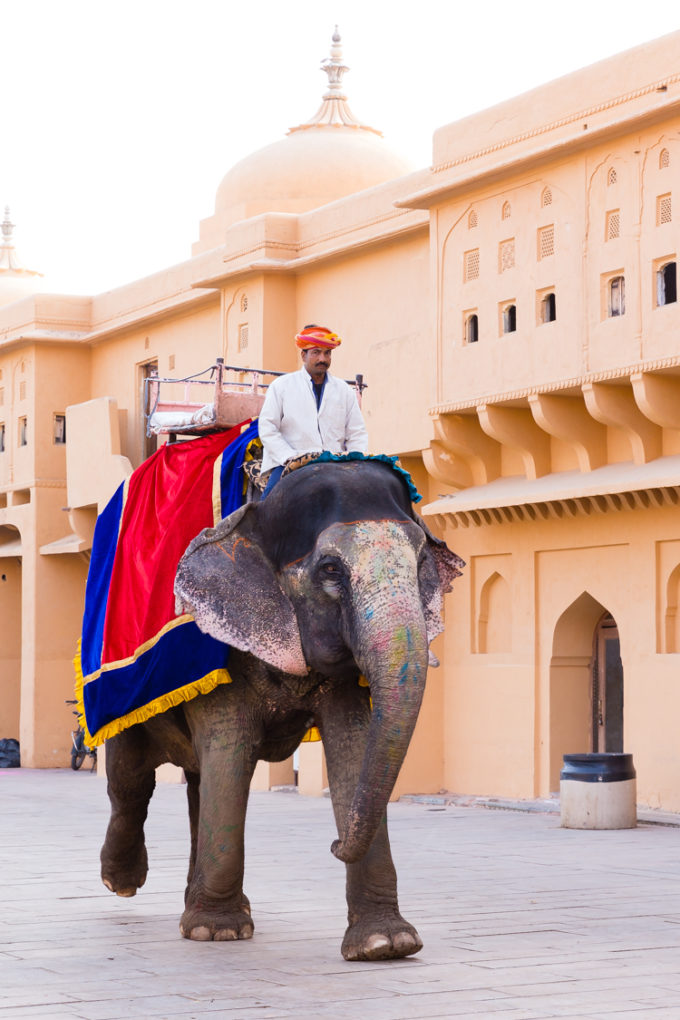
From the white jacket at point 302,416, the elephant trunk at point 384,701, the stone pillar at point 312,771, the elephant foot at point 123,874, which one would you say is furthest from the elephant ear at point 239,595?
the stone pillar at point 312,771

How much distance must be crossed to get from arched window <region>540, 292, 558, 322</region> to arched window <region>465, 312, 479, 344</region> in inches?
40.2

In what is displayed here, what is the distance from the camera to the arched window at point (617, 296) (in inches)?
614

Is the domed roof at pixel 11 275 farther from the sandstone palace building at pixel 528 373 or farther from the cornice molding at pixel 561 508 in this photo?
the cornice molding at pixel 561 508

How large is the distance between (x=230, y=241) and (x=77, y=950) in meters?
15.0

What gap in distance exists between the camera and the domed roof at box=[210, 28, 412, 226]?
23.5 m

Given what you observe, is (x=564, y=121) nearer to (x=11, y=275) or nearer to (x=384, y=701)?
(x=384, y=701)

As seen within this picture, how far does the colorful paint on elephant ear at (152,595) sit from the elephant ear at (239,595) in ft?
0.91

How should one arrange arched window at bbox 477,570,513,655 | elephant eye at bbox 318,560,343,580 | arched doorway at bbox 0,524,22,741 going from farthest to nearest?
arched doorway at bbox 0,524,22,741 → arched window at bbox 477,570,513,655 → elephant eye at bbox 318,560,343,580

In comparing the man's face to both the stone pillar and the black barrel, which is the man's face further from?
the stone pillar

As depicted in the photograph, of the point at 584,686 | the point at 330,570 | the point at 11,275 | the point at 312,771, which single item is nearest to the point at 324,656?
the point at 330,570

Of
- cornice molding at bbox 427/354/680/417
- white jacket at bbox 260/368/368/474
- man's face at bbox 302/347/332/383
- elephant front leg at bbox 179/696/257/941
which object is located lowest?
elephant front leg at bbox 179/696/257/941

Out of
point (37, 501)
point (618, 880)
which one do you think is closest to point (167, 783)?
point (37, 501)

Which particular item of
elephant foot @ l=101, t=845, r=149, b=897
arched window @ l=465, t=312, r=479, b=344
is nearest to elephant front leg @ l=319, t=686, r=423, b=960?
elephant foot @ l=101, t=845, r=149, b=897

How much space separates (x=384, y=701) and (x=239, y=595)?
46.7 inches
